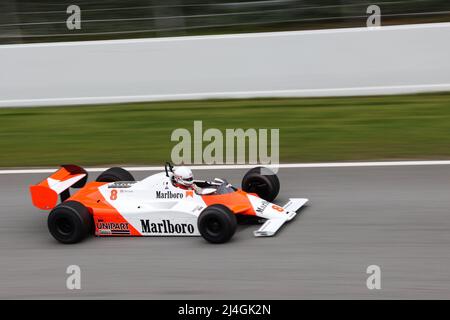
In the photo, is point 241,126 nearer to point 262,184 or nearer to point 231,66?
point 231,66

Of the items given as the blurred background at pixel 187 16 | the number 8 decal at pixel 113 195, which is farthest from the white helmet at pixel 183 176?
the blurred background at pixel 187 16

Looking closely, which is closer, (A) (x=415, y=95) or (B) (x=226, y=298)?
(B) (x=226, y=298)

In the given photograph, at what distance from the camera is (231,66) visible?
13.2m

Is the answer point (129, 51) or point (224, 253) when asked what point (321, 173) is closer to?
point (224, 253)

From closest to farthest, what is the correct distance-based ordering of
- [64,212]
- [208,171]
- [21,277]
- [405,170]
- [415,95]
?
[21,277] → [64,212] → [405,170] → [208,171] → [415,95]

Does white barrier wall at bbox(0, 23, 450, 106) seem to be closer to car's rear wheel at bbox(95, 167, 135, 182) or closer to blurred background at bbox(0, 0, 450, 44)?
blurred background at bbox(0, 0, 450, 44)

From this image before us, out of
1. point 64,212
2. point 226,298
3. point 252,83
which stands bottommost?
point 226,298

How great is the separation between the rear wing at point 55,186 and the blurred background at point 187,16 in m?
5.02

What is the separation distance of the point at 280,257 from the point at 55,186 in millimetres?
2592

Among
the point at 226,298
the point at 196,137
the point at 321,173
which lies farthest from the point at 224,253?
the point at 196,137

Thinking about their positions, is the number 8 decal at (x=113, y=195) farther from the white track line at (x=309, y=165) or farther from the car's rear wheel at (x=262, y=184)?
the white track line at (x=309, y=165)

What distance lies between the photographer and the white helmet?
816 centimetres

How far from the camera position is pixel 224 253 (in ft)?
25.1

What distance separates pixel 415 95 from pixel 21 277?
25.1ft
